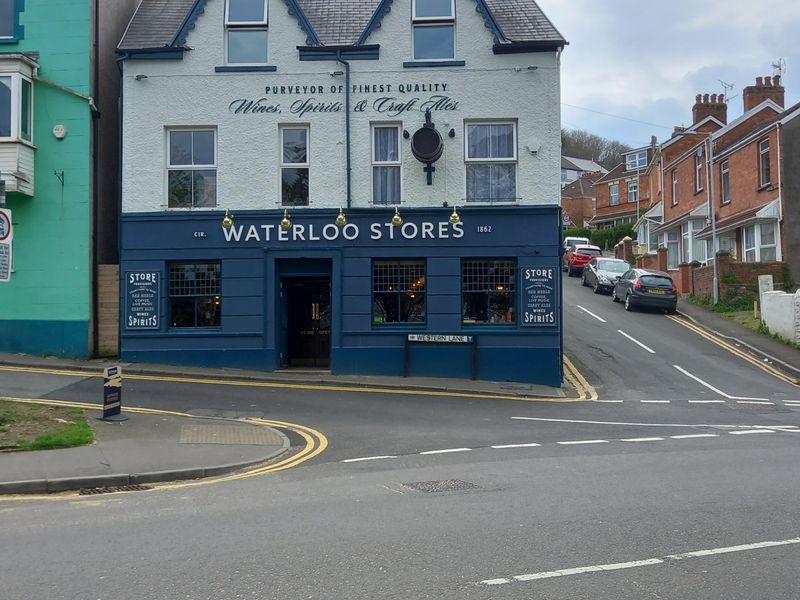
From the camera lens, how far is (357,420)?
1459 cm

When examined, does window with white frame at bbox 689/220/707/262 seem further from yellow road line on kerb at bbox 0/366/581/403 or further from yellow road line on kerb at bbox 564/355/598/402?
yellow road line on kerb at bbox 0/366/581/403

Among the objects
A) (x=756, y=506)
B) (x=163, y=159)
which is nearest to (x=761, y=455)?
(x=756, y=506)

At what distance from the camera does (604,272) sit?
37781 mm

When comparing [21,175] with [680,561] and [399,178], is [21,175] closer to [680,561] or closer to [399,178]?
[399,178]

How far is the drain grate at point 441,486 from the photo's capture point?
905 centimetres

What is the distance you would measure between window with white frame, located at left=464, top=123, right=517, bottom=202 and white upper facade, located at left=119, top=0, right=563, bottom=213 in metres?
0.03

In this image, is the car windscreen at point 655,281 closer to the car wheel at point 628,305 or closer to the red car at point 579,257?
the car wheel at point 628,305

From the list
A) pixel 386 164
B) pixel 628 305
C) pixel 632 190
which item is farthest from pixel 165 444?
pixel 632 190

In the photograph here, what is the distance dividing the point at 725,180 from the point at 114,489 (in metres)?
35.3

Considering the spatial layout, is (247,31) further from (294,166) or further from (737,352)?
(737,352)

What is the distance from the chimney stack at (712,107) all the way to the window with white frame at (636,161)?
20228 millimetres

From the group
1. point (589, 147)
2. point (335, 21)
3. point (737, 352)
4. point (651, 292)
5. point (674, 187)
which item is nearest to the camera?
point (335, 21)

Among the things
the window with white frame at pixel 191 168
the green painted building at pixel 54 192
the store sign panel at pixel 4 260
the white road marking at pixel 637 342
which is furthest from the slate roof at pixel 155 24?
the white road marking at pixel 637 342

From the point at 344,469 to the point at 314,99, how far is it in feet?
41.1
